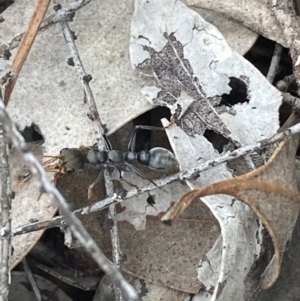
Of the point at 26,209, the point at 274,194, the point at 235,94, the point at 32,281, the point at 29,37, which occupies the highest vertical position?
the point at 29,37

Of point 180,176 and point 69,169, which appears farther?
point 69,169

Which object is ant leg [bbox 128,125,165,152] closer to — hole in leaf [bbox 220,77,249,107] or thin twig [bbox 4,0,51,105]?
hole in leaf [bbox 220,77,249,107]

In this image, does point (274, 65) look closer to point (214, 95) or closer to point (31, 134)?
point (214, 95)

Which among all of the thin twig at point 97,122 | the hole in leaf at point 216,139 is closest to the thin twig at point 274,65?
the hole in leaf at point 216,139

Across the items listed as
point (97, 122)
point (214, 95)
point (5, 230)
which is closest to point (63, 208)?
point (5, 230)

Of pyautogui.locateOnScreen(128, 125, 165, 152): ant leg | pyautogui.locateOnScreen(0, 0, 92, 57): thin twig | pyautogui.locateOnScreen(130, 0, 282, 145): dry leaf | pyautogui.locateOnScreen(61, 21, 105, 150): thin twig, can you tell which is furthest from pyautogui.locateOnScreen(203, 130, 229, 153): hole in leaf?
pyautogui.locateOnScreen(0, 0, 92, 57): thin twig

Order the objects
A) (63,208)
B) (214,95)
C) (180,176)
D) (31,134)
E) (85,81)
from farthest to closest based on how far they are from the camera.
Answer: (31,134) → (85,81) → (214,95) → (180,176) → (63,208)

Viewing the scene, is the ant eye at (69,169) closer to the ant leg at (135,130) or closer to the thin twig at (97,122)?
the thin twig at (97,122)
